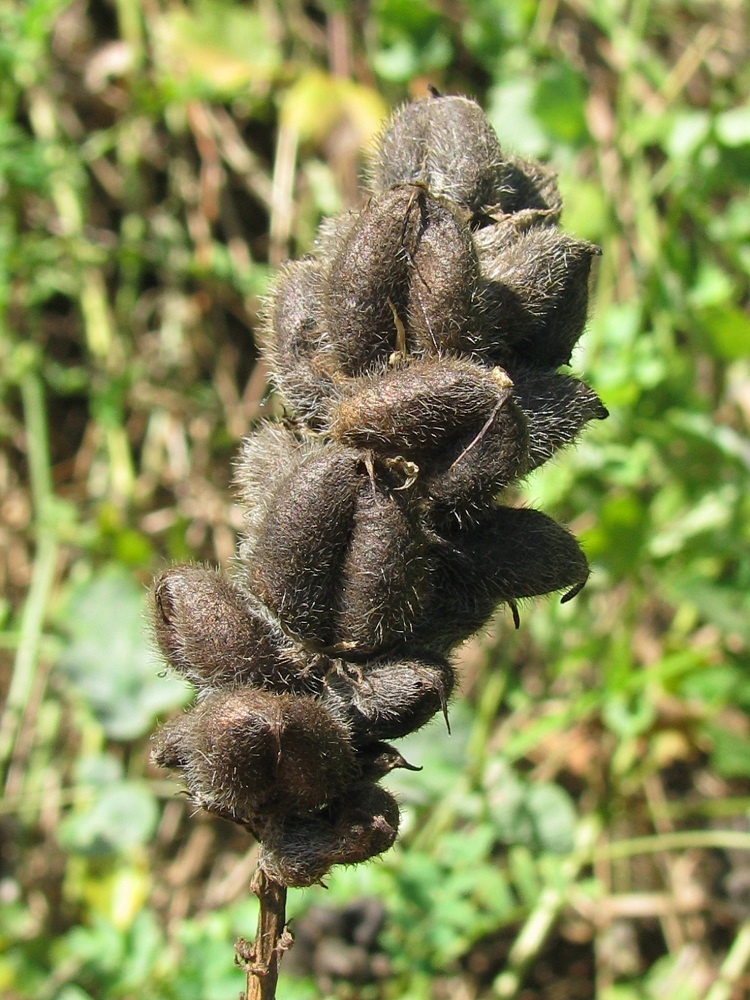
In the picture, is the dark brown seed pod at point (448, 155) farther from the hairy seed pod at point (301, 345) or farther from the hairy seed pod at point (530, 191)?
the hairy seed pod at point (301, 345)

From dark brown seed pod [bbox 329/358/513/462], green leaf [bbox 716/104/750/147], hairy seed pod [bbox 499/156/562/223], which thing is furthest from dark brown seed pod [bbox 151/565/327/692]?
green leaf [bbox 716/104/750/147]

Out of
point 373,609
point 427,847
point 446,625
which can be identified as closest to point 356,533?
point 373,609

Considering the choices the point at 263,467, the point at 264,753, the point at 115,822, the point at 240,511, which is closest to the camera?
the point at 264,753

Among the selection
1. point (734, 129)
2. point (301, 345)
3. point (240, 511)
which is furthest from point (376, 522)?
point (734, 129)

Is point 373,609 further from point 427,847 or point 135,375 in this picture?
point 135,375

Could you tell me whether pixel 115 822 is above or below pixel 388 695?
below

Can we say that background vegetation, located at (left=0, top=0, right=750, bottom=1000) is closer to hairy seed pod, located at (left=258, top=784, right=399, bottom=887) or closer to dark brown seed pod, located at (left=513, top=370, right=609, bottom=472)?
dark brown seed pod, located at (left=513, top=370, right=609, bottom=472)

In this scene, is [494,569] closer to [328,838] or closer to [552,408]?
[552,408]
